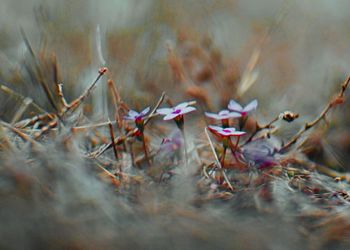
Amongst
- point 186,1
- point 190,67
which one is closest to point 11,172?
point 190,67

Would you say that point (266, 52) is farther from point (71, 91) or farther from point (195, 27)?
point (71, 91)

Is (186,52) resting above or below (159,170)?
above

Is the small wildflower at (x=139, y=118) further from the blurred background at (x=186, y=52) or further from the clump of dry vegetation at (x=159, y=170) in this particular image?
the blurred background at (x=186, y=52)

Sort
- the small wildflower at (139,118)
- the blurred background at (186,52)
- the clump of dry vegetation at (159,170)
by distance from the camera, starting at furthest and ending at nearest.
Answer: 1. the blurred background at (186,52)
2. the small wildflower at (139,118)
3. the clump of dry vegetation at (159,170)

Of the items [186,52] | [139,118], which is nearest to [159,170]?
[139,118]

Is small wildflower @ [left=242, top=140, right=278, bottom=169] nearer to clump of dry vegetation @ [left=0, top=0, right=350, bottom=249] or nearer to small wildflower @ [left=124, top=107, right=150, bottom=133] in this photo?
clump of dry vegetation @ [left=0, top=0, right=350, bottom=249]

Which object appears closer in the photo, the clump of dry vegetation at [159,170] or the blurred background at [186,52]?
the clump of dry vegetation at [159,170]

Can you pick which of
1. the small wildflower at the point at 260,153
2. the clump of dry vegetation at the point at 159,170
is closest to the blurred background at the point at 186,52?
the clump of dry vegetation at the point at 159,170

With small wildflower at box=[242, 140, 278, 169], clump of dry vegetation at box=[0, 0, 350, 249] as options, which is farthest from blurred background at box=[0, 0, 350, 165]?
small wildflower at box=[242, 140, 278, 169]

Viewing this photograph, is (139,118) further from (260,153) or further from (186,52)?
(186,52)

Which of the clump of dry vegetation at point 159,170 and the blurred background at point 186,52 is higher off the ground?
the blurred background at point 186,52

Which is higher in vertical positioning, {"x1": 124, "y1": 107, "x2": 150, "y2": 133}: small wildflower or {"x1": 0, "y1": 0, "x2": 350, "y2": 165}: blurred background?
{"x1": 0, "y1": 0, "x2": 350, "y2": 165}: blurred background
